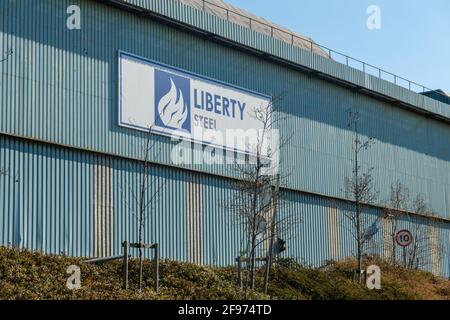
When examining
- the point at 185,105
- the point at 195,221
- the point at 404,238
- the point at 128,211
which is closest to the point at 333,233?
the point at 404,238

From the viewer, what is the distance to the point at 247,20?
41.2m

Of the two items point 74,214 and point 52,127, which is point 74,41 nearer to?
point 52,127

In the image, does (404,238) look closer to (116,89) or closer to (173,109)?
(173,109)

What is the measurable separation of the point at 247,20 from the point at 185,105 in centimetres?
992

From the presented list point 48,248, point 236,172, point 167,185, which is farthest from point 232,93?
point 48,248

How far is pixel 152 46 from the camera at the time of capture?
32094 mm

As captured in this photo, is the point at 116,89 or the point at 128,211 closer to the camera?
the point at 128,211

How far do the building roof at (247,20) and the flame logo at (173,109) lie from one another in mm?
5007

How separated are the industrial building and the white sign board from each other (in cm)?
14

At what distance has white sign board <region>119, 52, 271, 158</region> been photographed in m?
30.9

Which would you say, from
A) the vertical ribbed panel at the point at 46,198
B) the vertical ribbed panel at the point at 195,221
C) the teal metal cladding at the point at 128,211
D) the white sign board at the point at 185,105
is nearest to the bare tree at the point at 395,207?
the teal metal cladding at the point at 128,211

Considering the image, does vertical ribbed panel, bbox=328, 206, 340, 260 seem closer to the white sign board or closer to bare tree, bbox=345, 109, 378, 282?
bare tree, bbox=345, 109, 378, 282

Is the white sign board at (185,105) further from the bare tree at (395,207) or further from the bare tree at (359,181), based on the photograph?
the bare tree at (395,207)

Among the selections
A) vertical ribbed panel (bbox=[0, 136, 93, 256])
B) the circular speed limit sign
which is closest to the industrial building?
vertical ribbed panel (bbox=[0, 136, 93, 256])
